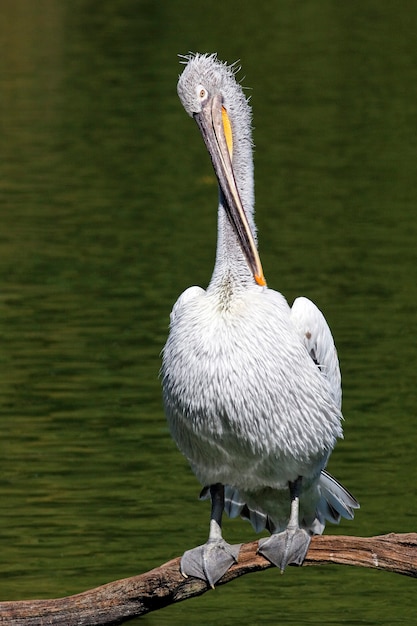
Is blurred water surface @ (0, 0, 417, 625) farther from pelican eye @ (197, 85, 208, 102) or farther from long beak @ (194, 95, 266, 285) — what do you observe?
pelican eye @ (197, 85, 208, 102)

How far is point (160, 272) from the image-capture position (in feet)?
43.1

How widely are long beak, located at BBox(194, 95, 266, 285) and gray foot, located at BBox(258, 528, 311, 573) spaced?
38.6 inches

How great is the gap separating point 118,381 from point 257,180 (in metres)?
6.22

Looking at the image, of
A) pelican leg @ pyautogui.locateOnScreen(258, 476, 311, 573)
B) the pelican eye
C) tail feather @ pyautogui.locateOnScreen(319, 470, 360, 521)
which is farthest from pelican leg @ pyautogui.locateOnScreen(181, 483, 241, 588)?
the pelican eye

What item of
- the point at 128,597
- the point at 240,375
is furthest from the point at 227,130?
the point at 128,597

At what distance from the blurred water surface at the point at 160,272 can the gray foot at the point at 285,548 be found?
1.66 metres

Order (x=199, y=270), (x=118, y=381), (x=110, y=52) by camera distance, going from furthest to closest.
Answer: (x=110, y=52) → (x=199, y=270) → (x=118, y=381)

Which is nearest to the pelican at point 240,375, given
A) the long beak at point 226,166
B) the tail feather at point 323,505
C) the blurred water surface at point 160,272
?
the long beak at point 226,166

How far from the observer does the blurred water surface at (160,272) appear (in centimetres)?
823

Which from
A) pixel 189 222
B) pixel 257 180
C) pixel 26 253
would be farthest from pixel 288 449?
pixel 257 180

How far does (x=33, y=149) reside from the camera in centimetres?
1834

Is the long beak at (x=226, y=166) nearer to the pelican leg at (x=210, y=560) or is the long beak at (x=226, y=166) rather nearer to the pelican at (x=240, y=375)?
the pelican at (x=240, y=375)

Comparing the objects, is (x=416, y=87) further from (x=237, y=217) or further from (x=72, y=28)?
(x=237, y=217)

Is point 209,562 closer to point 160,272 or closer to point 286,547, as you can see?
point 286,547
